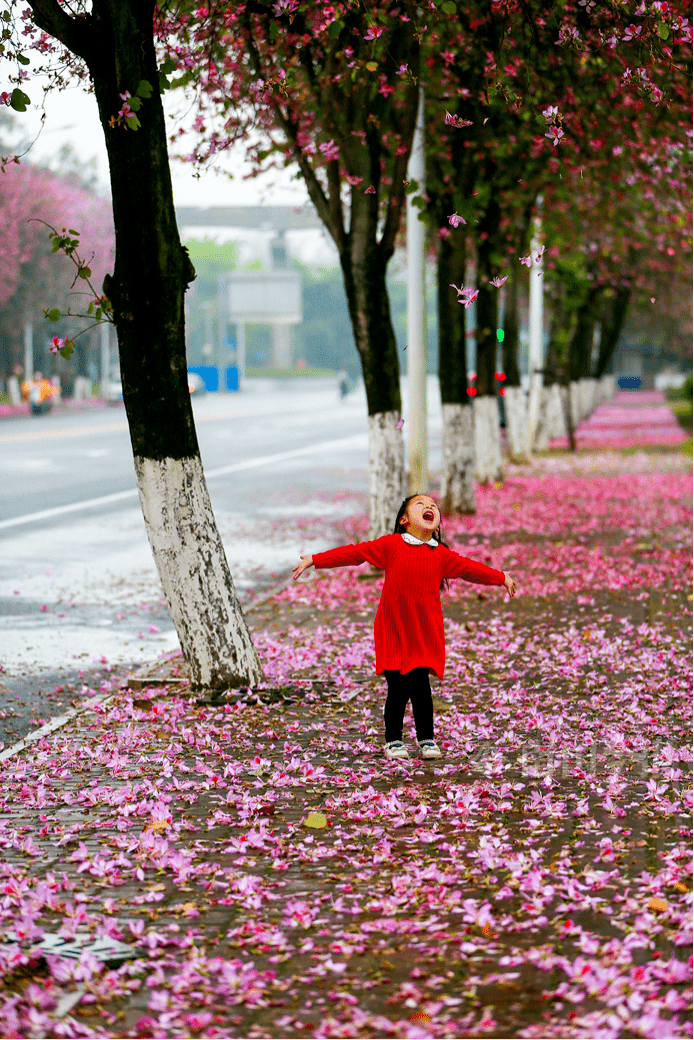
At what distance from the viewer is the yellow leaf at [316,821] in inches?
239

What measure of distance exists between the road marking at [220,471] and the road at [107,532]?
3 cm

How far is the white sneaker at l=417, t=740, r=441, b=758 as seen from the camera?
23.5ft

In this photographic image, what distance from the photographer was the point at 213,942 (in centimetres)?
481

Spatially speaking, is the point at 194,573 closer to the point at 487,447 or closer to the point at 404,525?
the point at 404,525

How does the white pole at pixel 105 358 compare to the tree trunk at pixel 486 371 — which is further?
the white pole at pixel 105 358

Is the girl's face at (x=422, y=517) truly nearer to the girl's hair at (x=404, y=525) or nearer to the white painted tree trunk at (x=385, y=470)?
the girl's hair at (x=404, y=525)

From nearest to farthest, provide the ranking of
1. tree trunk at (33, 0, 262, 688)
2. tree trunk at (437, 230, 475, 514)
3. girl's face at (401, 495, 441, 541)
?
girl's face at (401, 495, 441, 541) < tree trunk at (33, 0, 262, 688) < tree trunk at (437, 230, 475, 514)

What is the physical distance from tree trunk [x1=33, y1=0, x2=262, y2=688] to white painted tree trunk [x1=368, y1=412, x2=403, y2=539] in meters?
6.11

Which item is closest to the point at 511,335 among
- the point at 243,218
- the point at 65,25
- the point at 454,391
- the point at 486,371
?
the point at 486,371

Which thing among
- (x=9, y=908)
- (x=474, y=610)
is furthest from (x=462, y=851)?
(x=474, y=610)

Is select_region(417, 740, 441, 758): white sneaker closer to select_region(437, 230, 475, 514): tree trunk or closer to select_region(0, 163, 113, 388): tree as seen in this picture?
select_region(437, 230, 475, 514): tree trunk

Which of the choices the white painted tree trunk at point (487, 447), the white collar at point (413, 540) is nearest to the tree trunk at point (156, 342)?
the white collar at point (413, 540)

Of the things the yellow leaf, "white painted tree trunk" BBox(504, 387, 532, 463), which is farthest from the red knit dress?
"white painted tree trunk" BBox(504, 387, 532, 463)

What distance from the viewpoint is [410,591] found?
7031 mm
